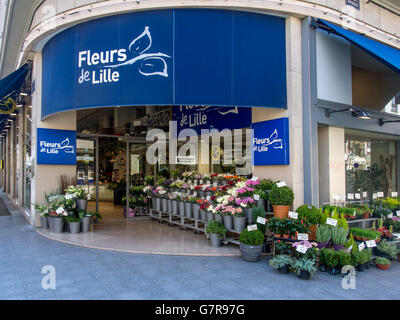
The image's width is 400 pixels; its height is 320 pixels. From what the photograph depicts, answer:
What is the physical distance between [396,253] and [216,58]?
16.6ft

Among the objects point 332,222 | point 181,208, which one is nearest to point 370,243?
point 332,222

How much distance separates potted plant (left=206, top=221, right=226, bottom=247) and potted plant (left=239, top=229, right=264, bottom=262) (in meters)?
0.94

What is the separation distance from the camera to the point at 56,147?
357 inches

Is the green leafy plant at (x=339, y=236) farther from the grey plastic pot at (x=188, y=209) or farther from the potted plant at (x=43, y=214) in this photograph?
the potted plant at (x=43, y=214)

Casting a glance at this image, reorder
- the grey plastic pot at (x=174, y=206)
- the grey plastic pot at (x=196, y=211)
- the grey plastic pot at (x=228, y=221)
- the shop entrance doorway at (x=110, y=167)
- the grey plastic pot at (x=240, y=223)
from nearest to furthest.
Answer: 1. the grey plastic pot at (x=240, y=223)
2. the grey plastic pot at (x=228, y=221)
3. the grey plastic pot at (x=196, y=211)
4. the grey plastic pot at (x=174, y=206)
5. the shop entrance doorway at (x=110, y=167)

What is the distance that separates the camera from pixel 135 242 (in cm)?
734

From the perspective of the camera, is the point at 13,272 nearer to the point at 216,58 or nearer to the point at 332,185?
the point at 216,58

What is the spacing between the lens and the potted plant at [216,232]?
271 inches

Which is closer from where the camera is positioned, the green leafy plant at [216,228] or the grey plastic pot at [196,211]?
the green leafy plant at [216,228]

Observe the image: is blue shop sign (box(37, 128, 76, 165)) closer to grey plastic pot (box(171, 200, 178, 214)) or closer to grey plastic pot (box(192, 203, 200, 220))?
grey plastic pot (box(171, 200, 178, 214))

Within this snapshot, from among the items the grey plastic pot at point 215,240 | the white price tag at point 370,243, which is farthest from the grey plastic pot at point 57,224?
the white price tag at point 370,243

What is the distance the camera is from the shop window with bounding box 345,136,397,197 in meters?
8.52

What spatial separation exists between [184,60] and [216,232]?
3.65m

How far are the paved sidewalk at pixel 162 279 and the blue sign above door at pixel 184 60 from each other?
123 inches
